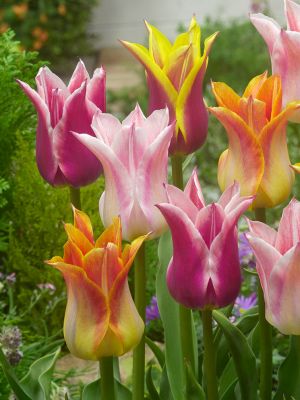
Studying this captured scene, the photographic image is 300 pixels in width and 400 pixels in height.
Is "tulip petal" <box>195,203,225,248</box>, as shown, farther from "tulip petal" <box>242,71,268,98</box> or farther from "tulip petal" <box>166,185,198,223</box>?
"tulip petal" <box>242,71,268,98</box>

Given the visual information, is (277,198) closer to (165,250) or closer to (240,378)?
(240,378)

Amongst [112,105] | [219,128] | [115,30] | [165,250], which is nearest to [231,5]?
[115,30]

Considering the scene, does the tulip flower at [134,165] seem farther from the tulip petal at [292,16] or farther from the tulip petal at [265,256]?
the tulip petal at [292,16]

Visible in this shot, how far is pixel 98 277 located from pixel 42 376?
33 centimetres

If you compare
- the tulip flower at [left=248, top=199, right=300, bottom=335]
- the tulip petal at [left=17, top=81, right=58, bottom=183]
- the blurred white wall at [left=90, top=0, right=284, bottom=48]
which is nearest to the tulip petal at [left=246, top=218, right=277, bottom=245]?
the tulip flower at [left=248, top=199, right=300, bottom=335]

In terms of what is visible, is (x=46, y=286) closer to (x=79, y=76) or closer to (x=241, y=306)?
(x=241, y=306)

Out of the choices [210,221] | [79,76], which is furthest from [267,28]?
[210,221]

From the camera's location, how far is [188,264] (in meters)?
1.15

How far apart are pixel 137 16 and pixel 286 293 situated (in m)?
8.91

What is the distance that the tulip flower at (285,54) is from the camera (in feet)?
4.39

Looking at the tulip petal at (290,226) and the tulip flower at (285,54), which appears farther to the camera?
the tulip flower at (285,54)

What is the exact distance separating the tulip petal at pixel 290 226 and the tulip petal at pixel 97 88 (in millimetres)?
327

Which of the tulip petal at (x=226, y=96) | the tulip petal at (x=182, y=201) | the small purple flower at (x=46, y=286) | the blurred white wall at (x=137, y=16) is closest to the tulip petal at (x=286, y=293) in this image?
the tulip petal at (x=182, y=201)

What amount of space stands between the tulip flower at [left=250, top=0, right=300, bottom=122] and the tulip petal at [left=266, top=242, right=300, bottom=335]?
0.99 ft
